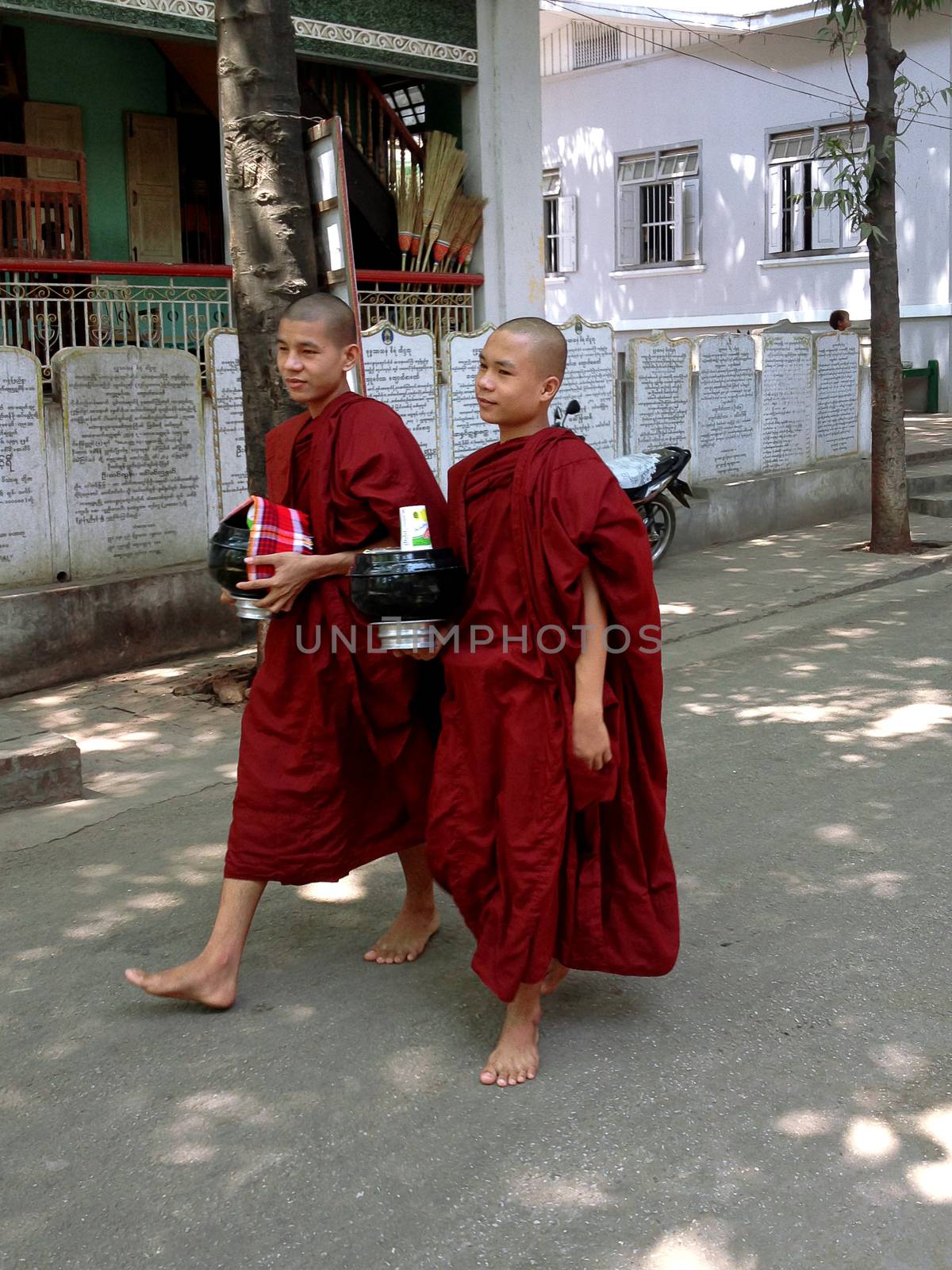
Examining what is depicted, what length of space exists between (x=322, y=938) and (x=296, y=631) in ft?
3.10

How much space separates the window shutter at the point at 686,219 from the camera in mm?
20844

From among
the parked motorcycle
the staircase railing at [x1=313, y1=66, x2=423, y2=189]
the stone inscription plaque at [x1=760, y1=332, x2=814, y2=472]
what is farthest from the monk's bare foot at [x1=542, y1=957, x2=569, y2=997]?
the staircase railing at [x1=313, y1=66, x2=423, y2=189]

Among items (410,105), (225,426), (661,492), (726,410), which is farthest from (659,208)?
(225,426)

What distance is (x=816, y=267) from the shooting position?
19484mm

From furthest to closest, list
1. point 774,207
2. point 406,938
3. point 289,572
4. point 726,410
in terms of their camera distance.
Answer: point 774,207 < point 726,410 < point 406,938 < point 289,572

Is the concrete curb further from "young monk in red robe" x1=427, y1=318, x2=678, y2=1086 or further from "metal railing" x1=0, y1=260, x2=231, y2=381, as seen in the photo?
"young monk in red robe" x1=427, y1=318, x2=678, y2=1086

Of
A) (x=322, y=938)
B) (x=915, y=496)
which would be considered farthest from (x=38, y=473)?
(x=915, y=496)

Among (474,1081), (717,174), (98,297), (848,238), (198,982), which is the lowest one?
(474,1081)

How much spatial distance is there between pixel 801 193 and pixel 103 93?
1153cm

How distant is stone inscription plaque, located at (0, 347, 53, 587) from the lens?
6500 mm

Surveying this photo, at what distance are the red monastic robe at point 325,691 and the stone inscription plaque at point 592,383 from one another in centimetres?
642

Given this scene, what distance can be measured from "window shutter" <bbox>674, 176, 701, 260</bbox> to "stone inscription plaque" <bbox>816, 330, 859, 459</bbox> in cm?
913

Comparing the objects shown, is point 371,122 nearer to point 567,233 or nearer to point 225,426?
point 225,426

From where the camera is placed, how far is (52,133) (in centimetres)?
1091
